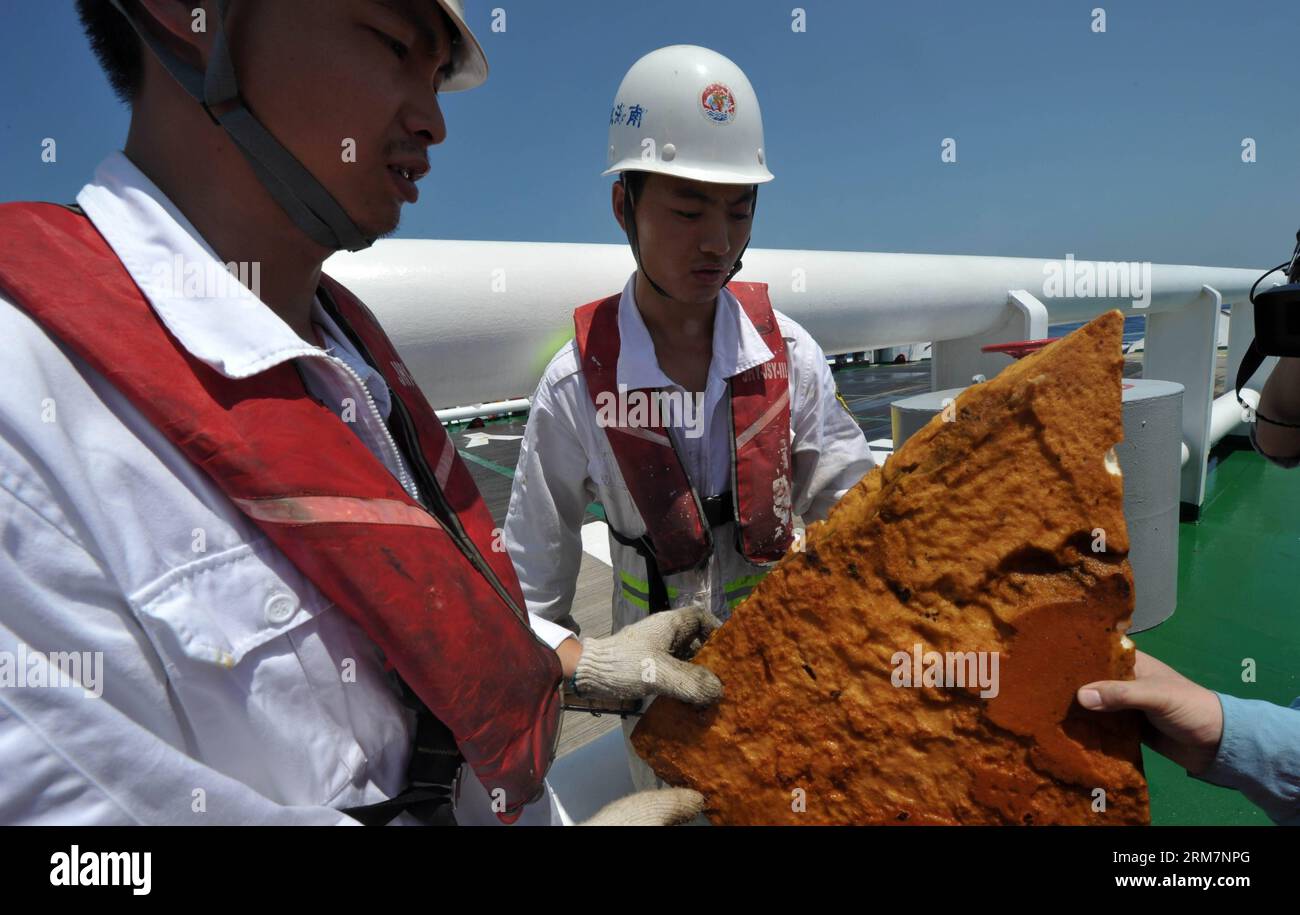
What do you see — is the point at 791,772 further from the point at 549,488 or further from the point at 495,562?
the point at 549,488

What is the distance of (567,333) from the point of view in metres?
2.38

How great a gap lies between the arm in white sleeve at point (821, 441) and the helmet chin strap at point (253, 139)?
1.64 metres

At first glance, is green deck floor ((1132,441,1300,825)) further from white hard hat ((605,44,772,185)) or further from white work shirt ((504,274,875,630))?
white hard hat ((605,44,772,185))

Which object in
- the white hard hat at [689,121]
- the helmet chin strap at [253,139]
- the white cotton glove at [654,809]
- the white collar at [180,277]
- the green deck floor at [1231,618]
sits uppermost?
the white hard hat at [689,121]

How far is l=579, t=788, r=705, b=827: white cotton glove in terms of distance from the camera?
4.54 ft

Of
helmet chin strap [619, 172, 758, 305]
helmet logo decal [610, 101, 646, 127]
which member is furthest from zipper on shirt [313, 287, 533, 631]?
helmet logo decal [610, 101, 646, 127]

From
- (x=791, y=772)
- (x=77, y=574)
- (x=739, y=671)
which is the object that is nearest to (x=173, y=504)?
(x=77, y=574)

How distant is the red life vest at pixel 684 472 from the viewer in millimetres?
2018

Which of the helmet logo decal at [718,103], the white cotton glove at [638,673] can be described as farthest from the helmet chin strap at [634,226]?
the white cotton glove at [638,673]

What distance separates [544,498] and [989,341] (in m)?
4.14

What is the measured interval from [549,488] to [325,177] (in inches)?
50.9

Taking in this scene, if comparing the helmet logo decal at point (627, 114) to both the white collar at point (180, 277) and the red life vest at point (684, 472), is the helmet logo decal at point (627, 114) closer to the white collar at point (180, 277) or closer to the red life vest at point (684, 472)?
the red life vest at point (684, 472)

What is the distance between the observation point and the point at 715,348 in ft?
7.11

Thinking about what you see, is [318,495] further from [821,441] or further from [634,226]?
[821,441]
